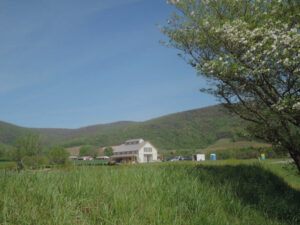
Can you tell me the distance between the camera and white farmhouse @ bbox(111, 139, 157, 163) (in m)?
76.7

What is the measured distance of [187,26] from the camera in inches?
363

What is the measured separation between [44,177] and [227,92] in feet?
25.8

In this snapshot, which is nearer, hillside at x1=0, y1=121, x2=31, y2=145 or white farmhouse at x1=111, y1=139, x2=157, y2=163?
white farmhouse at x1=111, y1=139, x2=157, y2=163

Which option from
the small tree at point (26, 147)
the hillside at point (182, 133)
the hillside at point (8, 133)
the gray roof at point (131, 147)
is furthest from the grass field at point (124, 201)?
the hillside at point (8, 133)

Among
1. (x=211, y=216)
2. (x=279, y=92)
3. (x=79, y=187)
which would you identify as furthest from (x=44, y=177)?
Answer: (x=279, y=92)

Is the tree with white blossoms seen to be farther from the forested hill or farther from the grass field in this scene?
the forested hill

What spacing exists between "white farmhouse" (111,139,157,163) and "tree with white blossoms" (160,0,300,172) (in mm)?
67807

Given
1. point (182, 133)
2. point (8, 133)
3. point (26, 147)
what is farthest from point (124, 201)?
point (8, 133)

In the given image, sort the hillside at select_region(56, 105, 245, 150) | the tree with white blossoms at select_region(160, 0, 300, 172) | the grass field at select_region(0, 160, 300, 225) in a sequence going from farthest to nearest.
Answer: the hillside at select_region(56, 105, 245, 150)
the tree with white blossoms at select_region(160, 0, 300, 172)
the grass field at select_region(0, 160, 300, 225)

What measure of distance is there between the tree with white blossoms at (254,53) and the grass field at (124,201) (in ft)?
9.87

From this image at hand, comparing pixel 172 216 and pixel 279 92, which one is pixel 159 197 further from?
pixel 279 92

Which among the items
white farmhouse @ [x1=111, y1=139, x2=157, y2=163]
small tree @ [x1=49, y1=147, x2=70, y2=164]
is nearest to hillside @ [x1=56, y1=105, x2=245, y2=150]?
white farmhouse @ [x1=111, y1=139, x2=157, y2=163]

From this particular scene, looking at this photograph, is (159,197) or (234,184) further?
(234,184)

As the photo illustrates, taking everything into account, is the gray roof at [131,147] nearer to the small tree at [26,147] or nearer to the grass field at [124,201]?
the small tree at [26,147]
